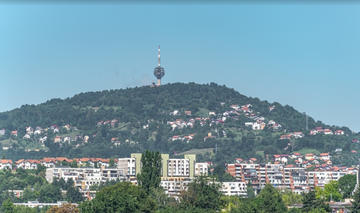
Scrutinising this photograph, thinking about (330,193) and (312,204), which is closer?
(312,204)

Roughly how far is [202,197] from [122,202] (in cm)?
1288

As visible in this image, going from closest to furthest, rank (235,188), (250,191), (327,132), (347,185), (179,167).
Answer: (347,185)
(250,191)
(235,188)
(179,167)
(327,132)

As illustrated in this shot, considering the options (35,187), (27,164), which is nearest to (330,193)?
(35,187)

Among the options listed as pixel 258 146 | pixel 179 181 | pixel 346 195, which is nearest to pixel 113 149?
pixel 258 146

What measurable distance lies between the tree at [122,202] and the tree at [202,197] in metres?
5.79

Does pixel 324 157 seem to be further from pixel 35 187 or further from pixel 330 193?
pixel 330 193

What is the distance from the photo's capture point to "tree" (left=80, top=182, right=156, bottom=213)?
60219mm

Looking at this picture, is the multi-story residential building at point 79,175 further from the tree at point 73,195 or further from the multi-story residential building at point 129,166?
the tree at point 73,195

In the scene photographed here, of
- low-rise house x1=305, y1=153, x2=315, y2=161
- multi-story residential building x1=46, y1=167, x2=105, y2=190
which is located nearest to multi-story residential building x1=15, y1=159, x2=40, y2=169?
multi-story residential building x1=46, y1=167, x2=105, y2=190

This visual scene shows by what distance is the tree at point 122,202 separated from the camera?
60219mm

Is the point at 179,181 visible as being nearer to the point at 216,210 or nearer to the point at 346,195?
the point at 346,195

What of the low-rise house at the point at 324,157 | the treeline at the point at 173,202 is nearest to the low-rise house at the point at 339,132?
the low-rise house at the point at 324,157

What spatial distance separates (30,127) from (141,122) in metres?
21.1

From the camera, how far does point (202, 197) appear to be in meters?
72.2
